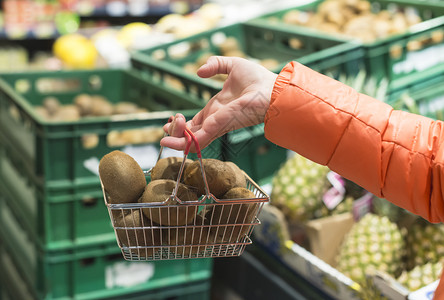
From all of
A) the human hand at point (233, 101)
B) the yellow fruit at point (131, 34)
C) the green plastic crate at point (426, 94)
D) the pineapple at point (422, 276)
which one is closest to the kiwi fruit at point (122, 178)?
the human hand at point (233, 101)

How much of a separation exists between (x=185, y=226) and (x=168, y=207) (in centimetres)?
5

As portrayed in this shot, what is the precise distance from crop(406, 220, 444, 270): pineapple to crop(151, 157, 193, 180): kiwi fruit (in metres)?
1.17

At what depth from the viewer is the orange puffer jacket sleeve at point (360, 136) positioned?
1101mm

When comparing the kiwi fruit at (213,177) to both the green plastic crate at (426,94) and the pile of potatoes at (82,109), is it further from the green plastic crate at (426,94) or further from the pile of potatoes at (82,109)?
the pile of potatoes at (82,109)

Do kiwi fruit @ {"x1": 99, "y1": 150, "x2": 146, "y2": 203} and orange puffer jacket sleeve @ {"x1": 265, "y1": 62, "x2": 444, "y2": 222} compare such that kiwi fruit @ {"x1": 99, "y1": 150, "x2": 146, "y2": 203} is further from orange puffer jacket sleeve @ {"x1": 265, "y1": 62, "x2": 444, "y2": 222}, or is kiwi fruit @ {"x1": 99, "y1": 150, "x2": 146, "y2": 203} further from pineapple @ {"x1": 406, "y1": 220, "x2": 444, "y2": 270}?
pineapple @ {"x1": 406, "y1": 220, "x2": 444, "y2": 270}

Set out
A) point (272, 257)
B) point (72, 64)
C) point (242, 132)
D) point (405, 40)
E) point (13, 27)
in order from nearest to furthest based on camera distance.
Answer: point (242, 132)
point (272, 257)
point (405, 40)
point (72, 64)
point (13, 27)

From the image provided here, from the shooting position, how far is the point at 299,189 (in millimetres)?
2084

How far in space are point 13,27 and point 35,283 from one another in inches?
137

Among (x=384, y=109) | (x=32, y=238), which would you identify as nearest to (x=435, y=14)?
(x=384, y=109)

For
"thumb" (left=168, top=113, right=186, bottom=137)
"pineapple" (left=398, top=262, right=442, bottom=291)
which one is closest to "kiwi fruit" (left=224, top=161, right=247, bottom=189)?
"thumb" (left=168, top=113, right=186, bottom=137)

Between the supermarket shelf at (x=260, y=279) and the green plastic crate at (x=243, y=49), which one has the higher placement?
the green plastic crate at (x=243, y=49)

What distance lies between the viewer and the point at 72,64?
3627 mm

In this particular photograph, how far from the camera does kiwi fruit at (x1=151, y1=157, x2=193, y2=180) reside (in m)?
1.07

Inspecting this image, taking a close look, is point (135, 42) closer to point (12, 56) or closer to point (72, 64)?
point (72, 64)
